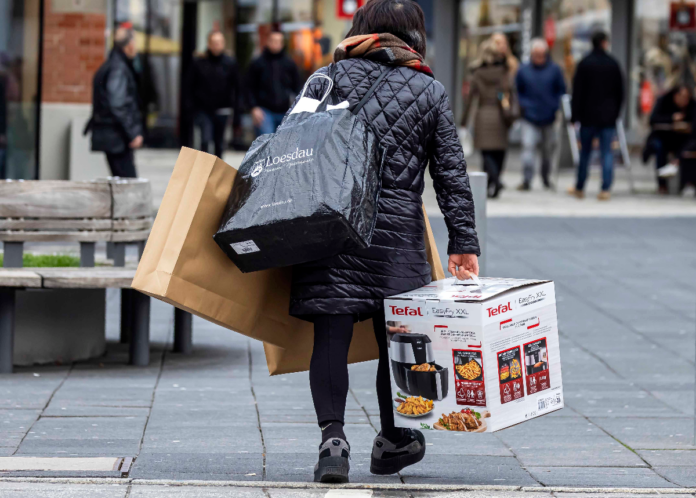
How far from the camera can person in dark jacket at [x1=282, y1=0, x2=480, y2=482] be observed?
13.0ft

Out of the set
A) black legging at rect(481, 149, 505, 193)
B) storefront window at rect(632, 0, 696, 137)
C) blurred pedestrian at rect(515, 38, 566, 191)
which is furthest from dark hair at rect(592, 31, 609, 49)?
storefront window at rect(632, 0, 696, 137)

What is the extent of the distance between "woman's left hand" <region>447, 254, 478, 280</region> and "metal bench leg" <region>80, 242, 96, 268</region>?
9.39ft

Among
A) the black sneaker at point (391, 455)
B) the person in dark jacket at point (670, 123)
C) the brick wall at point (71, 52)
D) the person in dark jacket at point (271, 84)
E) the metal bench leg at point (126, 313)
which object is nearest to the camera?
the black sneaker at point (391, 455)

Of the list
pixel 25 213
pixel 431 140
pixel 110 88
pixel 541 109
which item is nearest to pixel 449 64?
pixel 541 109

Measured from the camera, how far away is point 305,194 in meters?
3.74

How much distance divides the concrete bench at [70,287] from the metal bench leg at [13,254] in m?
0.26

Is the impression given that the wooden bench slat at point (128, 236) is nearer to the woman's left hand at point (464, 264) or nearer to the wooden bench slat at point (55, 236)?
the wooden bench slat at point (55, 236)

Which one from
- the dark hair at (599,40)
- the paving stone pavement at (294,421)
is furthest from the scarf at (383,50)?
the dark hair at (599,40)

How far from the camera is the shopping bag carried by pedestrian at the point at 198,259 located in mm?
3902

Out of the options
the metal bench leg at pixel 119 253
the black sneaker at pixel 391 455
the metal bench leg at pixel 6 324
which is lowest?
the black sneaker at pixel 391 455

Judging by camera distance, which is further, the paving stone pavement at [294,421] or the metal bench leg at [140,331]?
the metal bench leg at [140,331]

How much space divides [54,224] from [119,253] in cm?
41

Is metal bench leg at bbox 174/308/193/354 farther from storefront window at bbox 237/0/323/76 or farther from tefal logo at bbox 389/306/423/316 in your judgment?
storefront window at bbox 237/0/323/76

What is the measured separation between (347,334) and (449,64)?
18.0 metres
